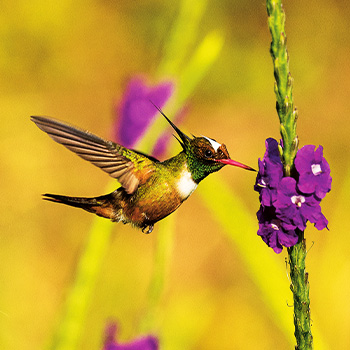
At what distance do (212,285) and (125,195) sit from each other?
2.80 meters

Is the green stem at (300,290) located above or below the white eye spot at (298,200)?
below

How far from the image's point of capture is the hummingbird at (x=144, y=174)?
111 cm

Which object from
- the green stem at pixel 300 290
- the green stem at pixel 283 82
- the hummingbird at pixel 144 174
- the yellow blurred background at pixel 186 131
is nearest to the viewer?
the green stem at pixel 283 82

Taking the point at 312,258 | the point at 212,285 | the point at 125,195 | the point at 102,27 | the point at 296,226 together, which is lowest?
the point at 296,226

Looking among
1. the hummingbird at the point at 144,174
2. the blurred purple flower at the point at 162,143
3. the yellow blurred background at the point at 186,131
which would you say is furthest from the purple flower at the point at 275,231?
the yellow blurred background at the point at 186,131

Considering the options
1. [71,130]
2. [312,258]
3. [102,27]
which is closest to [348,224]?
[312,258]

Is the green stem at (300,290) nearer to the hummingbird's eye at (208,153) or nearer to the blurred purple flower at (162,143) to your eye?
the hummingbird's eye at (208,153)

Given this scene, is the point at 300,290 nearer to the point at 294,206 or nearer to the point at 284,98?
the point at 294,206

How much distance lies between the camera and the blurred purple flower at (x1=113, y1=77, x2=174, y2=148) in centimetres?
149

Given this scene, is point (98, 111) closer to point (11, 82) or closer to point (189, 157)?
point (11, 82)

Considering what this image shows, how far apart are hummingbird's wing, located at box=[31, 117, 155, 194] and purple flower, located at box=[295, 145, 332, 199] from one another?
0.36 m

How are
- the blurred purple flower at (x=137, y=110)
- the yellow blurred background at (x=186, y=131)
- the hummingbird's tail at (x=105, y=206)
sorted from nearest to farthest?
1. the hummingbird's tail at (x=105, y=206)
2. the blurred purple flower at (x=137, y=110)
3. the yellow blurred background at (x=186, y=131)

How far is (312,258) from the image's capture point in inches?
156

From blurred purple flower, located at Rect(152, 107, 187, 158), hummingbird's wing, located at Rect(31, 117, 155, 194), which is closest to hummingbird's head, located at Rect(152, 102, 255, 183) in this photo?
hummingbird's wing, located at Rect(31, 117, 155, 194)
